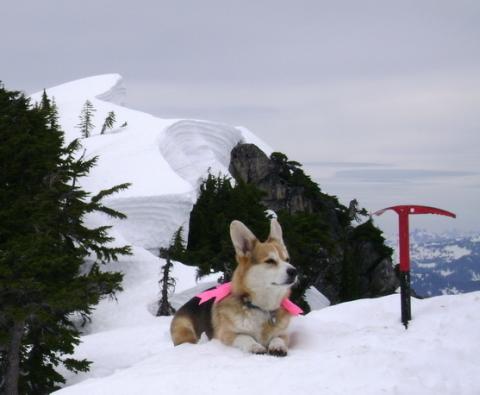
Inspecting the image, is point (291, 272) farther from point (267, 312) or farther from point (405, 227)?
point (405, 227)

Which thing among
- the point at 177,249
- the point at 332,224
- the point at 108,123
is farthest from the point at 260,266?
the point at 108,123

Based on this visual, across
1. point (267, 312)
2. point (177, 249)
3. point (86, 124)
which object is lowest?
point (177, 249)

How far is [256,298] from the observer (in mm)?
5945

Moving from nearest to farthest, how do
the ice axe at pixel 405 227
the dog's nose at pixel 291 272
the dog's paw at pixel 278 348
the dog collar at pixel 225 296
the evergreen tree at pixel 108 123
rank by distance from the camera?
the dog's paw at pixel 278 348, the dog's nose at pixel 291 272, the dog collar at pixel 225 296, the ice axe at pixel 405 227, the evergreen tree at pixel 108 123

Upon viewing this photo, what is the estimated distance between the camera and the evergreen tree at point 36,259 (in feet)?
41.4

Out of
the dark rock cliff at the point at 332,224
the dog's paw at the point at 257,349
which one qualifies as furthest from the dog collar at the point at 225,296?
the dark rock cliff at the point at 332,224

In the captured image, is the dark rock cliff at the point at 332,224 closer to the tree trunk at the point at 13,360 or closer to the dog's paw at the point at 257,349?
the tree trunk at the point at 13,360

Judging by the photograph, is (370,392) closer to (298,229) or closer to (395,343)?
(395,343)

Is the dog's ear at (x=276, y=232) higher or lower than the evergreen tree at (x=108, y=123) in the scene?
lower

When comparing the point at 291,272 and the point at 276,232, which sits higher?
the point at 276,232

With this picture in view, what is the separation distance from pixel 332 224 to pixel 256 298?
38.3m

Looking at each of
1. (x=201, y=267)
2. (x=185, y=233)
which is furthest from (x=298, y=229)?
(x=185, y=233)

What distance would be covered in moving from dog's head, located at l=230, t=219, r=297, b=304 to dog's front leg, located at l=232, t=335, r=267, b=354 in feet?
1.68

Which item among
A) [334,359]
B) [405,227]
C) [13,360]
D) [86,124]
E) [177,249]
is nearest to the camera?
[334,359]
